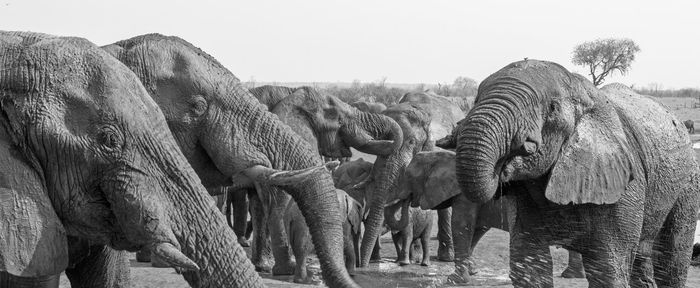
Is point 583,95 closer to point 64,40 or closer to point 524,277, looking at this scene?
point 524,277

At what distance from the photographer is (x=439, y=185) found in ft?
31.3

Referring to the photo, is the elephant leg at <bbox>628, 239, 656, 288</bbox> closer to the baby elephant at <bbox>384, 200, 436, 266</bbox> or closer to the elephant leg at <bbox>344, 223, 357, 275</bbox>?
the elephant leg at <bbox>344, 223, 357, 275</bbox>

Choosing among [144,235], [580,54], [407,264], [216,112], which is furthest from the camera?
[580,54]

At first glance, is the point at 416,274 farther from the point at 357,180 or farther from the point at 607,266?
the point at 607,266

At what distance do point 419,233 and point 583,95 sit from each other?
18.1 feet

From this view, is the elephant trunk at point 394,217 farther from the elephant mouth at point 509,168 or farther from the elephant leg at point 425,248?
the elephant mouth at point 509,168

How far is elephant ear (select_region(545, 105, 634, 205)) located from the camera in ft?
19.4

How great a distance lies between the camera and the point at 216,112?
6562mm

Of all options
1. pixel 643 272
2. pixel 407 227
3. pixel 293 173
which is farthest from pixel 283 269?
pixel 293 173

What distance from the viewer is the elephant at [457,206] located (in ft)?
31.3

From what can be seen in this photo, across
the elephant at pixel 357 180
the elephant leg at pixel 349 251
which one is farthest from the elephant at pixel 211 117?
the elephant at pixel 357 180

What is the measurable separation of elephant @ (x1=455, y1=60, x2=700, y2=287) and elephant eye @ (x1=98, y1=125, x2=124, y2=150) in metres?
2.03

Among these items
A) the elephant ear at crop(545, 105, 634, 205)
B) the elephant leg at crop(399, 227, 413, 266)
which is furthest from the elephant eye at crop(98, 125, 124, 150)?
the elephant leg at crop(399, 227, 413, 266)

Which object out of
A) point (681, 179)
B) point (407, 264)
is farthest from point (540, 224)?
point (407, 264)
